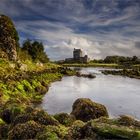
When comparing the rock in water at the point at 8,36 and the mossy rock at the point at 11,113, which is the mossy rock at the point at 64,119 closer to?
the mossy rock at the point at 11,113

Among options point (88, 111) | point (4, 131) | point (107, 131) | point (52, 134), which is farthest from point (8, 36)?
point (107, 131)

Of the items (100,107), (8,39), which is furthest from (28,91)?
(8,39)

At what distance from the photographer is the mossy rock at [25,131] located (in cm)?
1833

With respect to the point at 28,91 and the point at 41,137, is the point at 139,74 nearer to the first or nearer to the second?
the point at 28,91

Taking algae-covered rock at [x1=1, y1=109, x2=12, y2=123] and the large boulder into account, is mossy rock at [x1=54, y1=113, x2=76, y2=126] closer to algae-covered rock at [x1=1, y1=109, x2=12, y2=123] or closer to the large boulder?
algae-covered rock at [x1=1, y1=109, x2=12, y2=123]

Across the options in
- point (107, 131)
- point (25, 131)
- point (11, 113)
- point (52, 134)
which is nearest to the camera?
point (107, 131)

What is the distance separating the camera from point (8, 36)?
96875 millimetres

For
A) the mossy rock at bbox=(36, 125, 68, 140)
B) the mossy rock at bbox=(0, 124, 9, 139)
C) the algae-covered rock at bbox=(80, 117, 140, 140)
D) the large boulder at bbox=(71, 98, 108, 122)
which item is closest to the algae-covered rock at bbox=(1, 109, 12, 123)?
the mossy rock at bbox=(0, 124, 9, 139)

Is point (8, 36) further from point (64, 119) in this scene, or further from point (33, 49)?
point (64, 119)

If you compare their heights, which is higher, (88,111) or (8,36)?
(8,36)

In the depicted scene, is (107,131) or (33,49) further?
(33,49)

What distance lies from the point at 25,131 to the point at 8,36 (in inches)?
3185

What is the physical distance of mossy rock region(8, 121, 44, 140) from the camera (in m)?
18.3

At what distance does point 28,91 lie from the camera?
5138 cm
